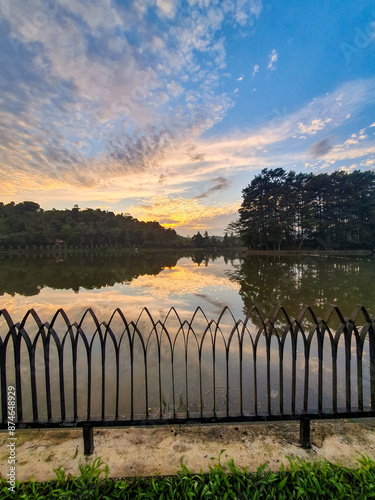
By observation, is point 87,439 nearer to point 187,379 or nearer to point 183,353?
point 187,379

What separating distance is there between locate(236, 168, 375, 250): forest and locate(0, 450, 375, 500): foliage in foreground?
3950 centimetres

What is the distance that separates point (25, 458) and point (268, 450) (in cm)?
179

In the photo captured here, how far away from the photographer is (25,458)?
1.68 meters

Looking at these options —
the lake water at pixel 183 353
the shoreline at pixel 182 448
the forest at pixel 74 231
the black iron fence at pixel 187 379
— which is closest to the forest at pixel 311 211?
the lake water at pixel 183 353

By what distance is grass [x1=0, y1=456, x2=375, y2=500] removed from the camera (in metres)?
1.40

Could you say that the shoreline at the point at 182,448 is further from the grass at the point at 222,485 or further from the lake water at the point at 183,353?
the lake water at the point at 183,353

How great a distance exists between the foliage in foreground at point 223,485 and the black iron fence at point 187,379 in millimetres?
233

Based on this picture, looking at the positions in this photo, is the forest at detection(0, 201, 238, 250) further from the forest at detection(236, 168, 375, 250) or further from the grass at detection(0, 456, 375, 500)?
the grass at detection(0, 456, 375, 500)

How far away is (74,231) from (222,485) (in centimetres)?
6985

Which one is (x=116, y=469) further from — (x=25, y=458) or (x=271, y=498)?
(x=271, y=498)

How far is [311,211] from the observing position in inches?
1491

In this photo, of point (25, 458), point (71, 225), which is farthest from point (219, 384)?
point (71, 225)

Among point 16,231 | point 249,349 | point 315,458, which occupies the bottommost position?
point 249,349

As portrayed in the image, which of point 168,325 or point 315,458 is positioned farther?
point 168,325
